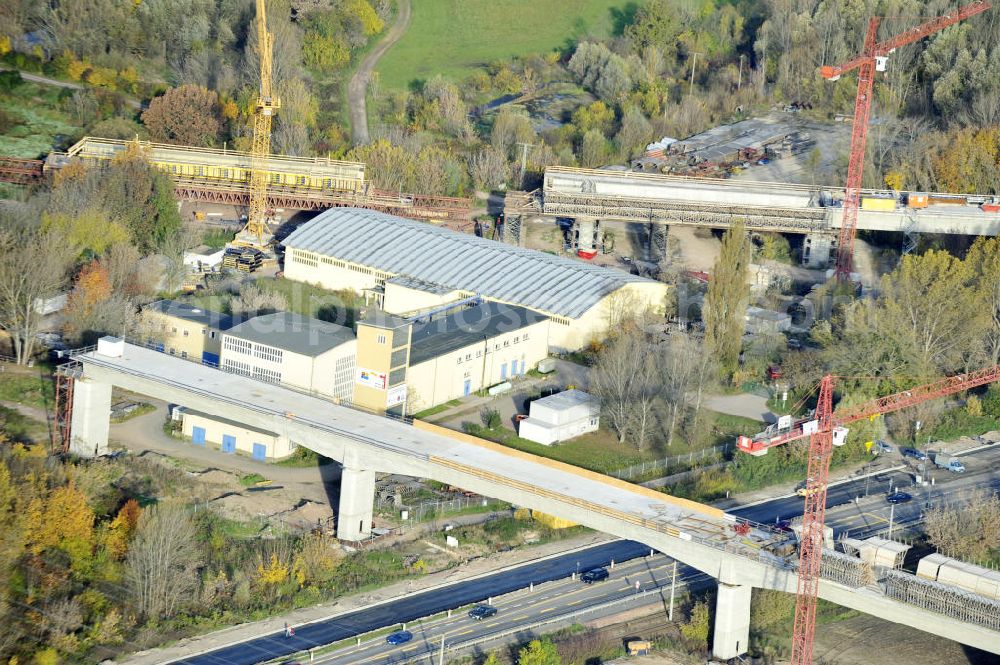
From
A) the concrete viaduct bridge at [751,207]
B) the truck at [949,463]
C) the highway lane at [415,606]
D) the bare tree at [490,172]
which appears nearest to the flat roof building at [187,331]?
the highway lane at [415,606]

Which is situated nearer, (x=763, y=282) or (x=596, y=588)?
(x=596, y=588)

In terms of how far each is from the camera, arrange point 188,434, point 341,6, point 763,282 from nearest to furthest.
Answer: point 188,434
point 763,282
point 341,6

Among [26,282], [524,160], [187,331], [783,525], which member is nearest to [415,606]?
[783,525]

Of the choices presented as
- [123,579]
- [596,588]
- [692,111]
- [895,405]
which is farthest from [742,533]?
[692,111]

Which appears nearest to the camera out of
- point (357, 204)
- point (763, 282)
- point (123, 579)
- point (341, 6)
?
point (123, 579)

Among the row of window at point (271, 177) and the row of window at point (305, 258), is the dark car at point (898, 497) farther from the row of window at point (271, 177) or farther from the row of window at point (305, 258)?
the row of window at point (271, 177)

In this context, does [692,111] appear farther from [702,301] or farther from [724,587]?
[724,587]

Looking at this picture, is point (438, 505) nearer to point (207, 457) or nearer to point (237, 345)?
point (207, 457)
